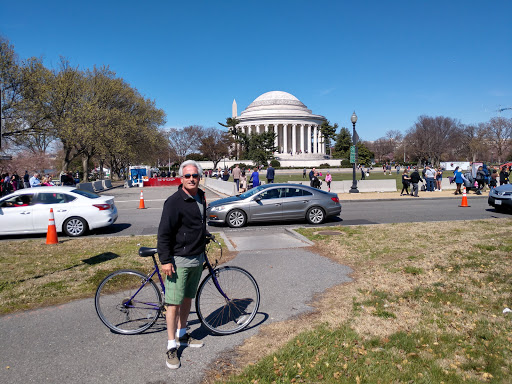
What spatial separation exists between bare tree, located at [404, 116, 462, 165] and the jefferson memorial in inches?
982

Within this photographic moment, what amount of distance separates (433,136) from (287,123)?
35.8 m

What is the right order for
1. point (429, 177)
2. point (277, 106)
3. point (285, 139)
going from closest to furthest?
1. point (429, 177)
2. point (285, 139)
3. point (277, 106)

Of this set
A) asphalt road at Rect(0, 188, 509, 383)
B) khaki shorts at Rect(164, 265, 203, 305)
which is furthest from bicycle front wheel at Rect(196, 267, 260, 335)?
khaki shorts at Rect(164, 265, 203, 305)

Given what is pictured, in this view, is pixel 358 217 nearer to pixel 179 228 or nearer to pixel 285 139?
pixel 179 228

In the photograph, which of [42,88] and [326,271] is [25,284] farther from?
[42,88]

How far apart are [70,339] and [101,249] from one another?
196 inches

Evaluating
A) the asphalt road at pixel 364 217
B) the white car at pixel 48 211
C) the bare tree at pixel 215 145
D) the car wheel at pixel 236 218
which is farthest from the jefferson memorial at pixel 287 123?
the white car at pixel 48 211

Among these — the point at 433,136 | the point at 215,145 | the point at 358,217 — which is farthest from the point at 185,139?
the point at 358,217

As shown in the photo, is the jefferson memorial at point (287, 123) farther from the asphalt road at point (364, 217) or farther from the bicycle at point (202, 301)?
the bicycle at point (202, 301)

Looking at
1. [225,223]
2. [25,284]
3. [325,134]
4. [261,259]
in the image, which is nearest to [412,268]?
[261,259]

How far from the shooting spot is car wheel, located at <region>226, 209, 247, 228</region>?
43.6ft

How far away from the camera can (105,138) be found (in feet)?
124

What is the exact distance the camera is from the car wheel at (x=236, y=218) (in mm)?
13281

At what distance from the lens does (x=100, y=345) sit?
4477 millimetres
